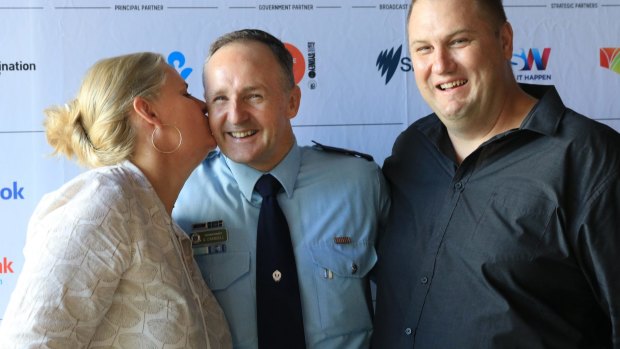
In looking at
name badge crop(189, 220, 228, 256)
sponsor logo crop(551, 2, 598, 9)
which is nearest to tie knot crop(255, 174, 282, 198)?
name badge crop(189, 220, 228, 256)

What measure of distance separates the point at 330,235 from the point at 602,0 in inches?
52.1

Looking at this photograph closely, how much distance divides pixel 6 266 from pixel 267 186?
95 centimetres

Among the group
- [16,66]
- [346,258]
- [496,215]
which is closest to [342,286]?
[346,258]

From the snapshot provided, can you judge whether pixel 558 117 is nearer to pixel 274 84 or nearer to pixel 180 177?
pixel 274 84

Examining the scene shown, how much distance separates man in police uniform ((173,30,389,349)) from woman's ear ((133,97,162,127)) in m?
0.21

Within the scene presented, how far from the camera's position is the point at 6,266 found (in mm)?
2250

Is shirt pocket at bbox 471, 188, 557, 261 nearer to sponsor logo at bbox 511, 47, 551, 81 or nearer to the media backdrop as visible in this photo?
the media backdrop

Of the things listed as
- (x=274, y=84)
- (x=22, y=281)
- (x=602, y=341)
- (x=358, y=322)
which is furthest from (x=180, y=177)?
(x=602, y=341)

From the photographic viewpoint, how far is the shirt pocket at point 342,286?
1.87 meters

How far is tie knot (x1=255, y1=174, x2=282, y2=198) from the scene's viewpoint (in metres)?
1.94

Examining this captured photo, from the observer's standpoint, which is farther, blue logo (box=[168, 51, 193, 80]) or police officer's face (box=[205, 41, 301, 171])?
blue logo (box=[168, 51, 193, 80])

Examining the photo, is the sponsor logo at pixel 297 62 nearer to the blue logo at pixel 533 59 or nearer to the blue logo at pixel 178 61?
the blue logo at pixel 178 61

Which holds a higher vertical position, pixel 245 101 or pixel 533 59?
pixel 533 59

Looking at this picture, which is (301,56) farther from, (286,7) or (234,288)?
(234,288)
